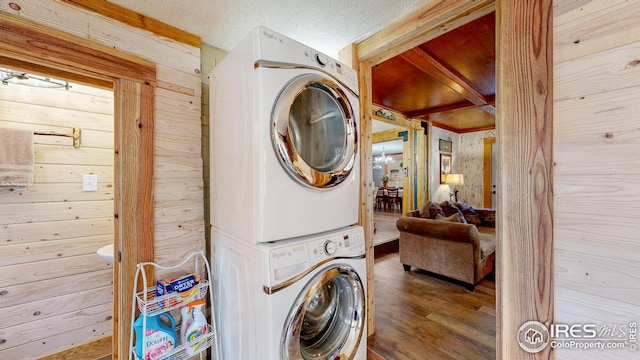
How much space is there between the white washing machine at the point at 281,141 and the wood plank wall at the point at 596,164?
2.81ft

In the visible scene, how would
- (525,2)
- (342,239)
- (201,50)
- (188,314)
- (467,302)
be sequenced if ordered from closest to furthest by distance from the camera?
(525,2)
(342,239)
(188,314)
(201,50)
(467,302)

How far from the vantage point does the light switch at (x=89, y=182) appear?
67.7 inches

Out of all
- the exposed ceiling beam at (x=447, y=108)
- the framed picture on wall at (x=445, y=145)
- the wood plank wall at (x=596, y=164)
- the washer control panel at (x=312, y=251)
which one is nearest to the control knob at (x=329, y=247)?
the washer control panel at (x=312, y=251)

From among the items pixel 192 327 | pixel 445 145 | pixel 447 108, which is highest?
pixel 447 108

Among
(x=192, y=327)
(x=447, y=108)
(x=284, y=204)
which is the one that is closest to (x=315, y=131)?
(x=284, y=204)

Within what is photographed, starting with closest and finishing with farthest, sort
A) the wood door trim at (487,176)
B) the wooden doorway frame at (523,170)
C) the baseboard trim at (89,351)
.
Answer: the wooden doorway frame at (523,170)
the baseboard trim at (89,351)
the wood door trim at (487,176)

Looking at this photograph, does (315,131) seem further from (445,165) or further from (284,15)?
(445,165)

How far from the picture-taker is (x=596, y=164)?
0.82 metres

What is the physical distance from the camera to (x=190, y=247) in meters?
1.53

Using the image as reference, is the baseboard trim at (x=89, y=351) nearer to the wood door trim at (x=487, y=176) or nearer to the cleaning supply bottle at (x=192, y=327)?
the cleaning supply bottle at (x=192, y=327)

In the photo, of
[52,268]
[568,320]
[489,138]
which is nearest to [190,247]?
[52,268]

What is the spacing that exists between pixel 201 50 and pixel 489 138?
265 inches

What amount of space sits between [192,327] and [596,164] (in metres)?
1.95

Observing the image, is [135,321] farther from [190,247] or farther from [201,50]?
[201,50]
